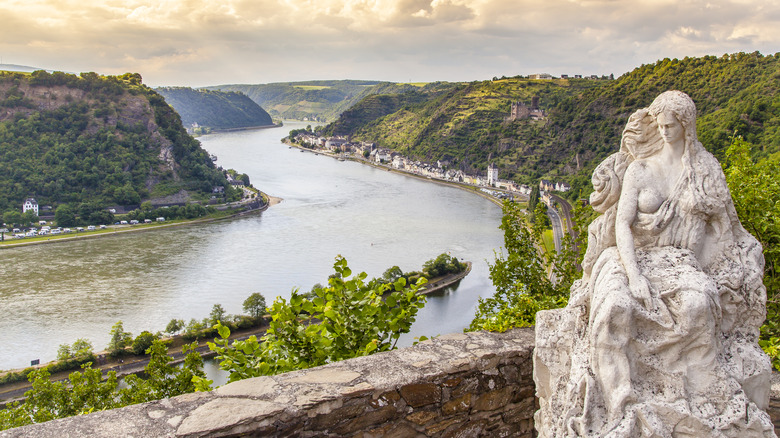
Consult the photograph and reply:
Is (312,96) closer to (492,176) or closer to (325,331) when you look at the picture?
(492,176)

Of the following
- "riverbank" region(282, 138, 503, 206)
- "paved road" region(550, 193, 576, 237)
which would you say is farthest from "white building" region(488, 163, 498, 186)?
"paved road" region(550, 193, 576, 237)

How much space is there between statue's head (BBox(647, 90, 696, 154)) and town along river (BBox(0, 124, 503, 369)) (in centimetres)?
1643

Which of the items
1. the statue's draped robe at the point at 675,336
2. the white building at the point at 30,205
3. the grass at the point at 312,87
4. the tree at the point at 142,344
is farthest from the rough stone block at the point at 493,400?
the grass at the point at 312,87

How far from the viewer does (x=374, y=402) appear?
93.3 inches

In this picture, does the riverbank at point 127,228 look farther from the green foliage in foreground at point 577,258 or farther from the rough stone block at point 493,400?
the rough stone block at point 493,400

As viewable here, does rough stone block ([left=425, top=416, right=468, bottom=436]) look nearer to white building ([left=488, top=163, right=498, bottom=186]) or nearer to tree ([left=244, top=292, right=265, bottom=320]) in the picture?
tree ([left=244, top=292, right=265, bottom=320])

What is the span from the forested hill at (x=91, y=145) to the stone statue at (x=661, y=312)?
158 ft

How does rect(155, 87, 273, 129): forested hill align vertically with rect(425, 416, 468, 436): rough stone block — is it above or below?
above

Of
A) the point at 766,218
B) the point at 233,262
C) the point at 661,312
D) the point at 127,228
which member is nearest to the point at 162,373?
the point at 661,312

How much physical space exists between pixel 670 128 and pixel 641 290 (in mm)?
732

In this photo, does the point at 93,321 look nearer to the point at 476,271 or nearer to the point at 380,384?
the point at 476,271

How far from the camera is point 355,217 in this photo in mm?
39125

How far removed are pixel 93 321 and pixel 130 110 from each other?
39794mm

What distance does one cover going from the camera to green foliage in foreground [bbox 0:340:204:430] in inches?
226
